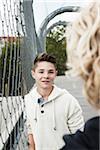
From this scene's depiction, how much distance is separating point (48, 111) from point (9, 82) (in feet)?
2.63

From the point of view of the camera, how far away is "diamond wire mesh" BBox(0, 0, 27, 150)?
243 cm

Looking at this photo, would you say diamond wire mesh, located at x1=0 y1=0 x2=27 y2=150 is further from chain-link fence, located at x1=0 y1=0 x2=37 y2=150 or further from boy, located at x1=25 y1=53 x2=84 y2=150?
boy, located at x1=25 y1=53 x2=84 y2=150

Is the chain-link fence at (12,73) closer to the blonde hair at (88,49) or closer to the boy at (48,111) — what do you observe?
the boy at (48,111)

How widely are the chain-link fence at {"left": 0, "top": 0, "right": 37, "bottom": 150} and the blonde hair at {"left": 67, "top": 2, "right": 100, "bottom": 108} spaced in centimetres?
135

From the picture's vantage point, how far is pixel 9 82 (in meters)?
2.69

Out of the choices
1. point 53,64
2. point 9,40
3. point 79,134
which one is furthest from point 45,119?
point 79,134

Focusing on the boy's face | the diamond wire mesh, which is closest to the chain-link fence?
the diamond wire mesh

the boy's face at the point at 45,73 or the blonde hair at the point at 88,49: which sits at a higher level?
the blonde hair at the point at 88,49

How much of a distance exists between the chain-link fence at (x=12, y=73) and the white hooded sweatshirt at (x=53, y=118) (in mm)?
220

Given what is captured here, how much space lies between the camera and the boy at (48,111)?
188 cm

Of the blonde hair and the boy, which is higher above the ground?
the blonde hair

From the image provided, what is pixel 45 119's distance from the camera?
1943 millimetres

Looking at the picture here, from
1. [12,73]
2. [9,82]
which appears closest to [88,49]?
[9,82]

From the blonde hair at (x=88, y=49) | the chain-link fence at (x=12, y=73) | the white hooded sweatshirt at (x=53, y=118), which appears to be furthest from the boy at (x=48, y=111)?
the blonde hair at (x=88, y=49)
